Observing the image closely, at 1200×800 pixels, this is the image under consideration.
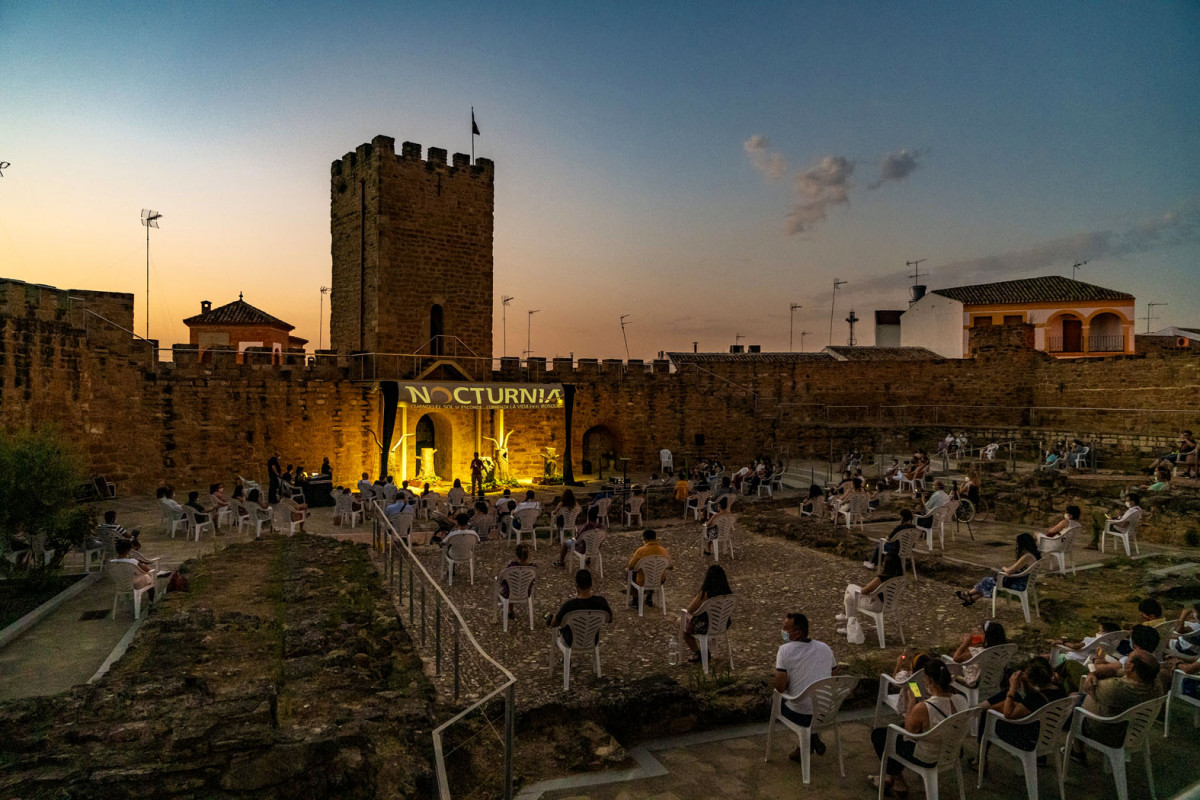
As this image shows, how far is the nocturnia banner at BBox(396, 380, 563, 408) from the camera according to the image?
18.4 metres

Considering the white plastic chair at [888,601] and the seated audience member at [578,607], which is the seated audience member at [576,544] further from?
the white plastic chair at [888,601]

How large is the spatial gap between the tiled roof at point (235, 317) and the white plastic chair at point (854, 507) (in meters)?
32.2

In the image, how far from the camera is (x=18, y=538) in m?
8.86

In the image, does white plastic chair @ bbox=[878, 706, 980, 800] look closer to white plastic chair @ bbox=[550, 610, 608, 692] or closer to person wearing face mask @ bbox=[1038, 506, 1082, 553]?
white plastic chair @ bbox=[550, 610, 608, 692]

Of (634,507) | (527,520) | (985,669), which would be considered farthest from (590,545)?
(985,669)

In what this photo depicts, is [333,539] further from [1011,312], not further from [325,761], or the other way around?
[1011,312]

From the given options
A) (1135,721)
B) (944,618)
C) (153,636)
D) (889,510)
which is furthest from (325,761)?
(889,510)

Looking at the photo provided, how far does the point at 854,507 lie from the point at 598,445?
1563cm

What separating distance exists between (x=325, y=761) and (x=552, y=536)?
810 cm

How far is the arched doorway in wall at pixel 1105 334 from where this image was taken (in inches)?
1469

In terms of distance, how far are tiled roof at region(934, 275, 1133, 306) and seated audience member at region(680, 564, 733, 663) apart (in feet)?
124

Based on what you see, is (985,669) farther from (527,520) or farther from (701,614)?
(527,520)

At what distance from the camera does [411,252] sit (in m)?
21.4

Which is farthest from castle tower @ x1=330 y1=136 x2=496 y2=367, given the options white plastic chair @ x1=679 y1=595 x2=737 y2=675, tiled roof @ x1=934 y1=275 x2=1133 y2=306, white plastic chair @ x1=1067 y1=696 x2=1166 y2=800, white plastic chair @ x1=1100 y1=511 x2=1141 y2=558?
tiled roof @ x1=934 y1=275 x2=1133 y2=306
